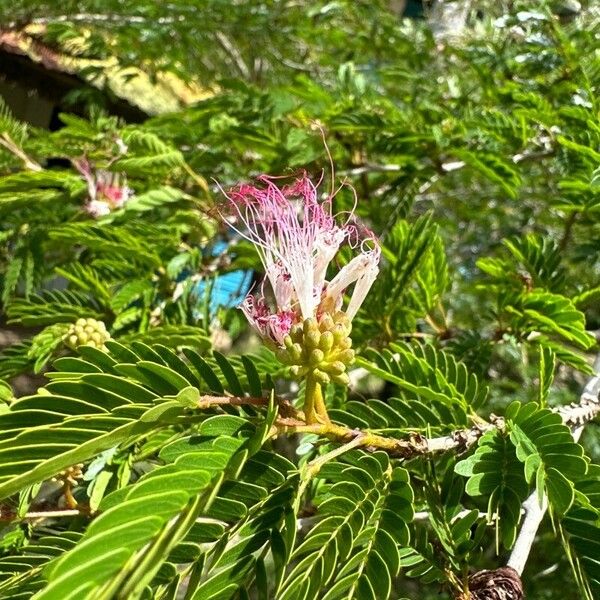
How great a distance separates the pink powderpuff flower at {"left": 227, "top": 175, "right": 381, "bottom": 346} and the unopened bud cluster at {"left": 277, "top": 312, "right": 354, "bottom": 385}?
Result: 3 cm

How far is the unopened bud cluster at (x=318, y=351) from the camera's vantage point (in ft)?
2.74

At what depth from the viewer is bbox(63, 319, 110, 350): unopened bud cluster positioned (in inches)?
52.6

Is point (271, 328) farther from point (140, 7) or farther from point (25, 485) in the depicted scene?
point (140, 7)

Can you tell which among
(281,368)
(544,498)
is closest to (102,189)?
(281,368)

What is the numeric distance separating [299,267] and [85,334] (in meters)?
0.59

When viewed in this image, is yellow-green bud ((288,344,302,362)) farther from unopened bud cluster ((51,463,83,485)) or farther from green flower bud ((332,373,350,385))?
unopened bud cluster ((51,463,83,485))

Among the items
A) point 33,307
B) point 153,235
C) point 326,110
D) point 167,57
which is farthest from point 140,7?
point 33,307

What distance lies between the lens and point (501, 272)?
61.2 inches

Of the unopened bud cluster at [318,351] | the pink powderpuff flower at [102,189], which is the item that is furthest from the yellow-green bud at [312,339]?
the pink powderpuff flower at [102,189]

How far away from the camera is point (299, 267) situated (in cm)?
95

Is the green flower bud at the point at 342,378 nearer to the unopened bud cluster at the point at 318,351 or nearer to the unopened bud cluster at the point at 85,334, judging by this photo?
the unopened bud cluster at the point at 318,351

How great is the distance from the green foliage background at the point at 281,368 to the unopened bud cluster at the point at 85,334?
71 millimetres

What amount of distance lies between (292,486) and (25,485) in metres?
0.28

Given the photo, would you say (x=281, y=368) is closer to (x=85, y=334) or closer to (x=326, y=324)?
(x=85, y=334)
